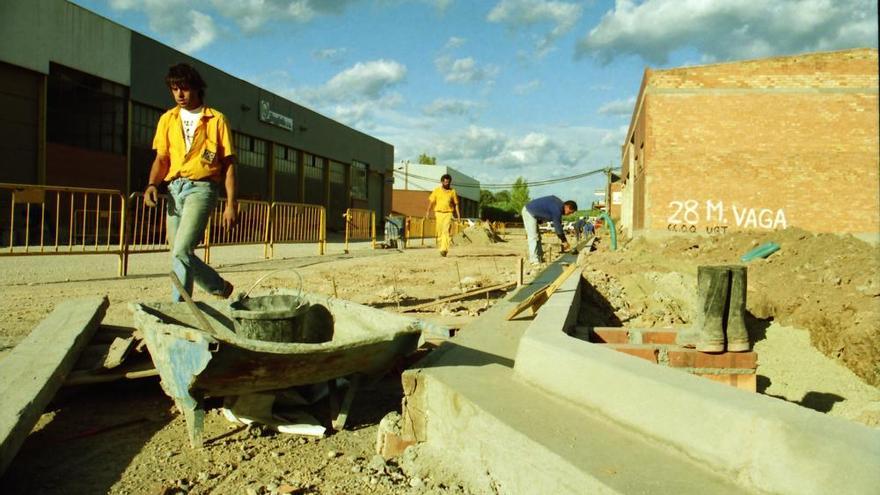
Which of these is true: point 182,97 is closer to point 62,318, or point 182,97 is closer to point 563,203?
point 62,318

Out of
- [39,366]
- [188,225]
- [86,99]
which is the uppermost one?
[86,99]

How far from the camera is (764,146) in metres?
19.9

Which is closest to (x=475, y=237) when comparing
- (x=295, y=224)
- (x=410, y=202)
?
(x=295, y=224)

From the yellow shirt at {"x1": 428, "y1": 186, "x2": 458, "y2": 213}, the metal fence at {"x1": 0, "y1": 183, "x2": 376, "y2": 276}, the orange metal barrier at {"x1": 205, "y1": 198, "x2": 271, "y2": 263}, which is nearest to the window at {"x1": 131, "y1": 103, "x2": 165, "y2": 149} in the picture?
the metal fence at {"x1": 0, "y1": 183, "x2": 376, "y2": 276}

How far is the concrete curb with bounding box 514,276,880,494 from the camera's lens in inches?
69.8

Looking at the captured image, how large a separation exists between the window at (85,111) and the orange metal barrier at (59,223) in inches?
85.5

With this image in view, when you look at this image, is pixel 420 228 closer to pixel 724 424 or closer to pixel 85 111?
pixel 85 111

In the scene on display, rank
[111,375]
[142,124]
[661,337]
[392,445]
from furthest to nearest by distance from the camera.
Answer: [142,124] → [661,337] → [111,375] → [392,445]

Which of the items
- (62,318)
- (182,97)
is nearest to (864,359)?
(182,97)

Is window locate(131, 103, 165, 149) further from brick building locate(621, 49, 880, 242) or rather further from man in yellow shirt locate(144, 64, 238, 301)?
man in yellow shirt locate(144, 64, 238, 301)

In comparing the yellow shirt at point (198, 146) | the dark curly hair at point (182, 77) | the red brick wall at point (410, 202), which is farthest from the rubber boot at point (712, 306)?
the red brick wall at point (410, 202)

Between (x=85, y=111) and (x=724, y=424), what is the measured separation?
2232 cm

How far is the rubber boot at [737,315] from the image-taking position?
Result: 179 inches

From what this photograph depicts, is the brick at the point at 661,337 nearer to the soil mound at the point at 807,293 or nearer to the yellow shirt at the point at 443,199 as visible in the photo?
the soil mound at the point at 807,293
